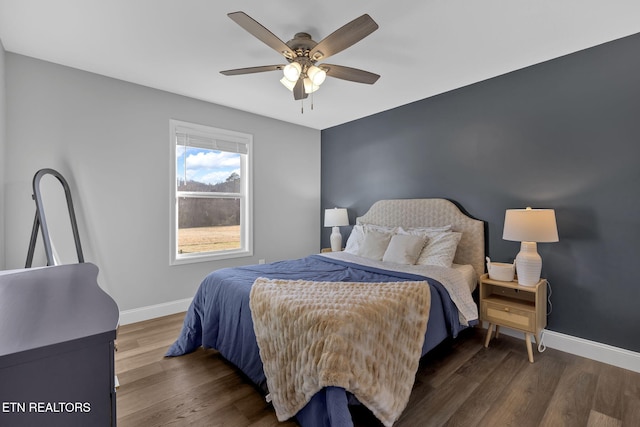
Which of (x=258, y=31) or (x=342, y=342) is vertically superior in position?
(x=258, y=31)

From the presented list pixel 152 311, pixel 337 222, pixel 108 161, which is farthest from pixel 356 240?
pixel 108 161

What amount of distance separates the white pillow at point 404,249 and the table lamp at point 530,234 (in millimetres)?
773

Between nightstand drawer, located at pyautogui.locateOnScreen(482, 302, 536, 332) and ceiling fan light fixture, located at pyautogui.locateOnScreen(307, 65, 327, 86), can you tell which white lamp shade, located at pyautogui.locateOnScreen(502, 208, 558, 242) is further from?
ceiling fan light fixture, located at pyautogui.locateOnScreen(307, 65, 327, 86)

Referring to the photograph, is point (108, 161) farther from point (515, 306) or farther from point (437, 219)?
point (515, 306)

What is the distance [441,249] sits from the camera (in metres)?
2.84

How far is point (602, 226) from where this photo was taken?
2.35m

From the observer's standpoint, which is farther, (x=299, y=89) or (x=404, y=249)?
(x=404, y=249)

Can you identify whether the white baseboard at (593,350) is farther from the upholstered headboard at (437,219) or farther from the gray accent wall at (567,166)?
the upholstered headboard at (437,219)

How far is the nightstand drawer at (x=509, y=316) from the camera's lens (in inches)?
92.3

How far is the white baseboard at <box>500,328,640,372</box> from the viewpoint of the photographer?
2.21 meters

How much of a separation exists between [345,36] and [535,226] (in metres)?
2.09

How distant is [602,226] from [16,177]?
510cm

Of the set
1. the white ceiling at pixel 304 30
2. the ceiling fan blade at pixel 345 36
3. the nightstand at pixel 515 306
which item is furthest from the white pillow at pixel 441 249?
the ceiling fan blade at pixel 345 36

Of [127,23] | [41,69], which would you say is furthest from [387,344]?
[41,69]
